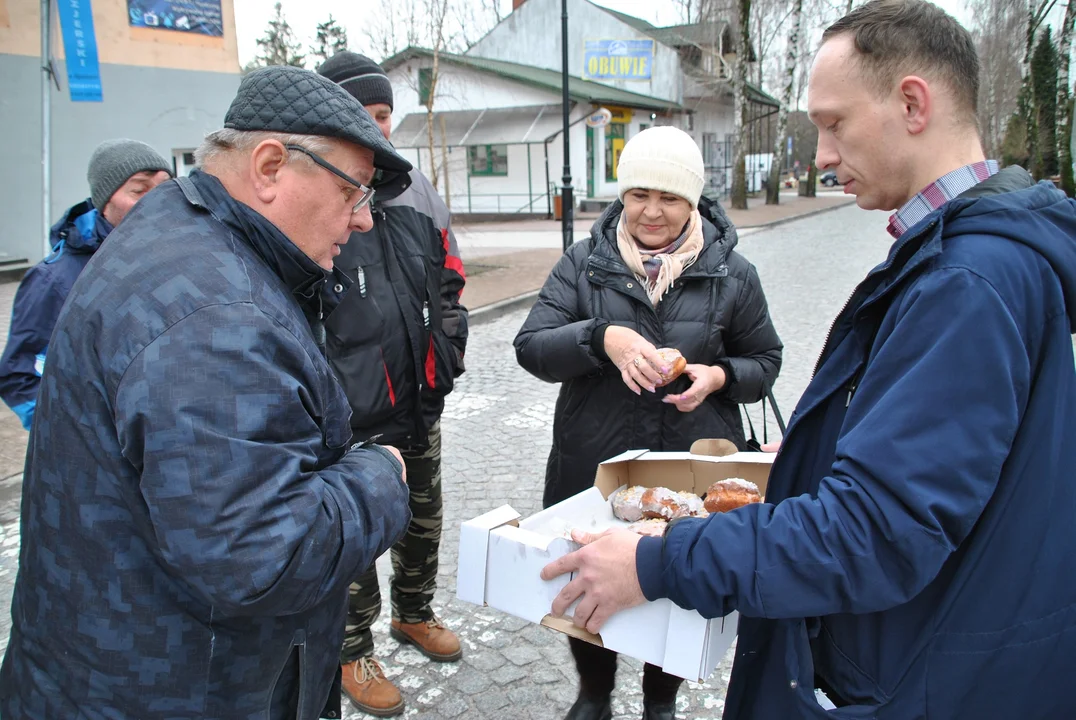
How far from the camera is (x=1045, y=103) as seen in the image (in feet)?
70.3

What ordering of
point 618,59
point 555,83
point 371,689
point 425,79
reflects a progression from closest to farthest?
1. point 371,689
2. point 425,79
3. point 555,83
4. point 618,59

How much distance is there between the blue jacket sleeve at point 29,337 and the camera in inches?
122

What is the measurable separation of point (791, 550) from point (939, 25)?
2.96ft

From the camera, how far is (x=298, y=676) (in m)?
1.64

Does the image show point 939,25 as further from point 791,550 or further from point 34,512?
point 34,512

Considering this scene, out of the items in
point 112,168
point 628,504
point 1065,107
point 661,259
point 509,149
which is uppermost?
point 1065,107

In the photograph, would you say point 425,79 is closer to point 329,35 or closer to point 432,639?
point 432,639

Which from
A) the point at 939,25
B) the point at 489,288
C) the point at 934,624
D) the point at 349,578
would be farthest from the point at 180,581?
the point at 489,288

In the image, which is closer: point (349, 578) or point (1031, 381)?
point (1031, 381)

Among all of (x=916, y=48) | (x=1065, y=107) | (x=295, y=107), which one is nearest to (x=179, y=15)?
(x=295, y=107)

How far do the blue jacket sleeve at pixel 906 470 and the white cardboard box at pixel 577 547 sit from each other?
10.5 inches

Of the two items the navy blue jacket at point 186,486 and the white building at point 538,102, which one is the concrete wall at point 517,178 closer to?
the white building at point 538,102

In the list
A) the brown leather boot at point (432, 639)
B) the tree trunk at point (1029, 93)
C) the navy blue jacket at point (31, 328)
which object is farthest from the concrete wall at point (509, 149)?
the brown leather boot at point (432, 639)

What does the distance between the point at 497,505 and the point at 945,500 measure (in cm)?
374
